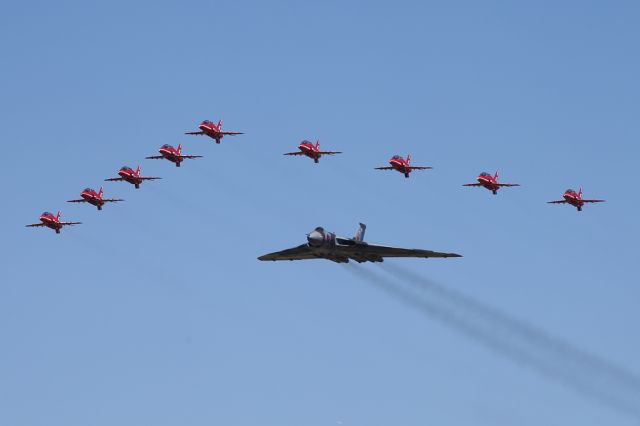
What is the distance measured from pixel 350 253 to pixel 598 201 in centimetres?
4712

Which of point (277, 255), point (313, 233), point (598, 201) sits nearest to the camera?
point (313, 233)

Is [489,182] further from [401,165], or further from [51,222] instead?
[51,222]

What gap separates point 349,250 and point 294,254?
11.1 meters

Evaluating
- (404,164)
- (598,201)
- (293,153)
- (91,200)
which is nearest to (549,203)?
(598,201)

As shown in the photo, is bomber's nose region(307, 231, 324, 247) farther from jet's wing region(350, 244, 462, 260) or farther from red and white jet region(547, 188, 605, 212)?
red and white jet region(547, 188, 605, 212)

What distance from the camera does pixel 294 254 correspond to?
559 ft

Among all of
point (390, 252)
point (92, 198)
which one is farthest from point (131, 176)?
point (390, 252)

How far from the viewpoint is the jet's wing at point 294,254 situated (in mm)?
166000

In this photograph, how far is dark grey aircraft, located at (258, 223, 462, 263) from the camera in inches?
6289

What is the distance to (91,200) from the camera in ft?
644

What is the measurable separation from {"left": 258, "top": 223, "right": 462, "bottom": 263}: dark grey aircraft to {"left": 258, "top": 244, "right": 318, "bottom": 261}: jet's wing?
269 mm

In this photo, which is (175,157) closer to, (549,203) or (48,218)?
(48,218)

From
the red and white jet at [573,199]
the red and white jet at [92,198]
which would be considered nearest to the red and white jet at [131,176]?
the red and white jet at [92,198]

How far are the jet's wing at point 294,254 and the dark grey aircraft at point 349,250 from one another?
27 centimetres
